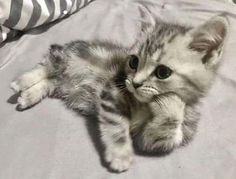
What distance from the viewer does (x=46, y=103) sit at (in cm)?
120

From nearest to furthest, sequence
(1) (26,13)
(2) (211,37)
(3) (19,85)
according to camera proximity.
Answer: (2) (211,37), (3) (19,85), (1) (26,13)

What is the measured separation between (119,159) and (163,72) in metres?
0.24

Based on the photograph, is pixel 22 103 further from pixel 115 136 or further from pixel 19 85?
pixel 115 136

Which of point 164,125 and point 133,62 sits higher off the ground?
point 133,62

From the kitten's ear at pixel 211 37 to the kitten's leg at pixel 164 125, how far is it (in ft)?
0.42

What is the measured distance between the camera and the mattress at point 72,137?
40.1 inches

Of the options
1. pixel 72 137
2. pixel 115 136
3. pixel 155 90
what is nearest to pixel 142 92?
pixel 155 90

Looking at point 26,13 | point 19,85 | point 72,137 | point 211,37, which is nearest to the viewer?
point 211,37

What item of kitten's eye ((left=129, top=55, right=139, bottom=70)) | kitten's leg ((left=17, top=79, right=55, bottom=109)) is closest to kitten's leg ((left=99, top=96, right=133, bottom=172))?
kitten's eye ((left=129, top=55, right=139, bottom=70))

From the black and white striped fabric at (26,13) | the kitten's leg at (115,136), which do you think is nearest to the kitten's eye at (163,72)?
the kitten's leg at (115,136)

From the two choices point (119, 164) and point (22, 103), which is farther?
point (22, 103)

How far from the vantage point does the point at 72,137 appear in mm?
1095

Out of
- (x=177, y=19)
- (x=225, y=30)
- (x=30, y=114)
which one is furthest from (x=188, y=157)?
(x=177, y=19)

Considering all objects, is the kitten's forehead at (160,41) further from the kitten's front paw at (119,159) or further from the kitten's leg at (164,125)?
the kitten's front paw at (119,159)
